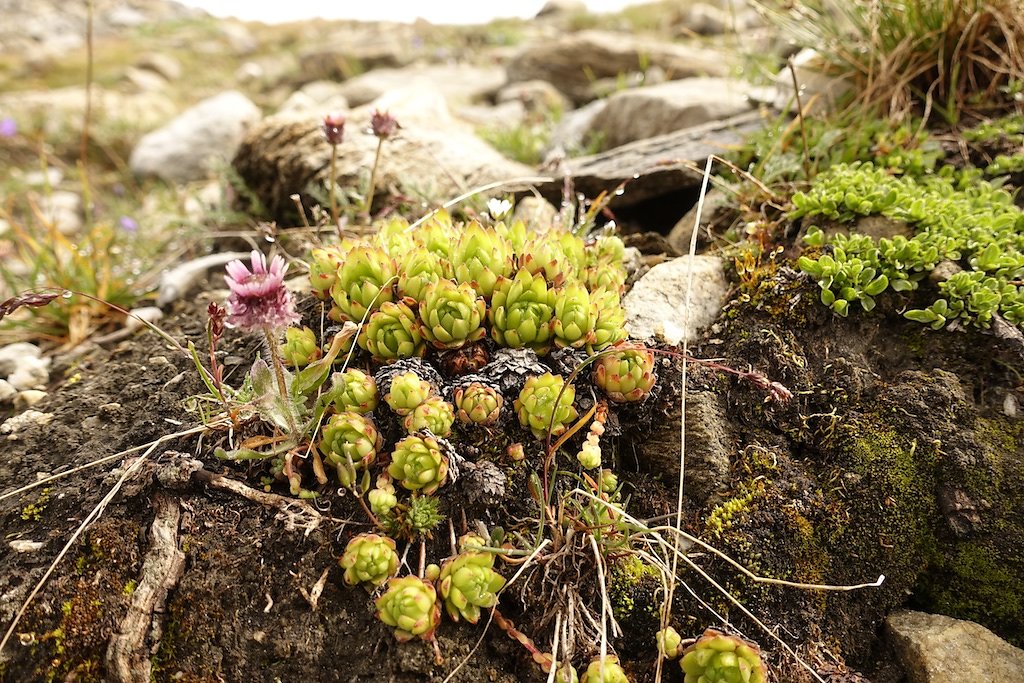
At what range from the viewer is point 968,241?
2.56 metres

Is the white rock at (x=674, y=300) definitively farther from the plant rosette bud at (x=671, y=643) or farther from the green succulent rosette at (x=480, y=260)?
the plant rosette bud at (x=671, y=643)

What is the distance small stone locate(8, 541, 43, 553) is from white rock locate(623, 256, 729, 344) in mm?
2133

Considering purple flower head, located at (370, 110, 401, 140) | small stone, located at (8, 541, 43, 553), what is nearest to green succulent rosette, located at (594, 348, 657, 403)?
purple flower head, located at (370, 110, 401, 140)

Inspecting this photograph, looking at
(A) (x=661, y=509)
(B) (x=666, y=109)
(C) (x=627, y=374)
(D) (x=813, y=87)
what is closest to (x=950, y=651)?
(A) (x=661, y=509)

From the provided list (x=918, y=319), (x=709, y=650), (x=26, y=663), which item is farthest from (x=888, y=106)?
(x=26, y=663)

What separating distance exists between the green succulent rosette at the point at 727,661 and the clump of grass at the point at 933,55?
3057 millimetres

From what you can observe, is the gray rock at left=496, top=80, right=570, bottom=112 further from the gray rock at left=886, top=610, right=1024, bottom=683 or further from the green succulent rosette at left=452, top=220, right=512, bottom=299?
the gray rock at left=886, top=610, right=1024, bottom=683

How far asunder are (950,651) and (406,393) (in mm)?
1849

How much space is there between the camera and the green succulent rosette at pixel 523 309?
2334 millimetres

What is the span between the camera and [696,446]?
7.62 ft

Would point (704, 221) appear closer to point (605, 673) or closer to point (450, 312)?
point (450, 312)

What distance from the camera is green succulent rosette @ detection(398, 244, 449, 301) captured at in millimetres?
2434

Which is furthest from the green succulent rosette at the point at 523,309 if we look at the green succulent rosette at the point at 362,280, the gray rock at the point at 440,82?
the gray rock at the point at 440,82

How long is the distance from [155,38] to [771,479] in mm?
25011
